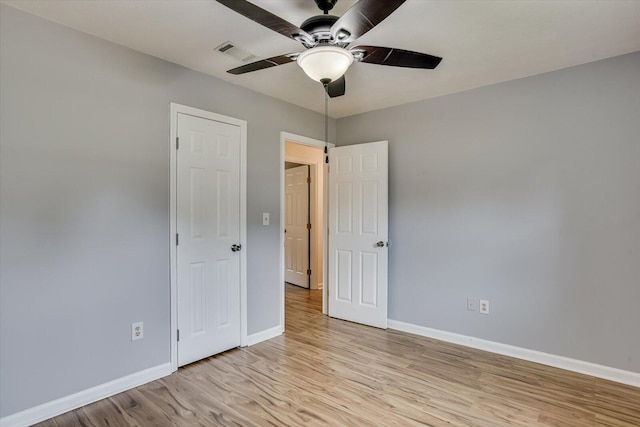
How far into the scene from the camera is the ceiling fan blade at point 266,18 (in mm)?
1369

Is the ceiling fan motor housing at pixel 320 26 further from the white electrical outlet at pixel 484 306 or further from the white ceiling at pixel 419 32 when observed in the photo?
the white electrical outlet at pixel 484 306

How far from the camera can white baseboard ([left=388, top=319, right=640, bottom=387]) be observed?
2508mm

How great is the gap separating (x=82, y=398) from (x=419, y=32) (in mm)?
3276

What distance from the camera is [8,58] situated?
193cm

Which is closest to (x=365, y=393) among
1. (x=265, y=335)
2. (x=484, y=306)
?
(x=265, y=335)

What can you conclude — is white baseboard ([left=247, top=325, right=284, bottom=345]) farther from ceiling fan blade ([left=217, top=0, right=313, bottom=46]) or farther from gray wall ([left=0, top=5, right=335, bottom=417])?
ceiling fan blade ([left=217, top=0, right=313, bottom=46])

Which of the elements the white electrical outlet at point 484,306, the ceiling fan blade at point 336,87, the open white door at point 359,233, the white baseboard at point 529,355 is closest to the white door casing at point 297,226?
the open white door at point 359,233

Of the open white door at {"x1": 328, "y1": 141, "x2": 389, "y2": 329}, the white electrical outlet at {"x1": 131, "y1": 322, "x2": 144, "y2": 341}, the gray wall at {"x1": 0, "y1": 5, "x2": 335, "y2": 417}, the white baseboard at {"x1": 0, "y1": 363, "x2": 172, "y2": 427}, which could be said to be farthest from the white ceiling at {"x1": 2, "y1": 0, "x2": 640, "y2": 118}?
the white baseboard at {"x1": 0, "y1": 363, "x2": 172, "y2": 427}

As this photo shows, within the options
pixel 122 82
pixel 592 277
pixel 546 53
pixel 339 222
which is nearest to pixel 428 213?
pixel 339 222

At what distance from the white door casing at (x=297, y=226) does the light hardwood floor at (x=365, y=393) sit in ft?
8.35

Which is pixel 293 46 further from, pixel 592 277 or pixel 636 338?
pixel 636 338

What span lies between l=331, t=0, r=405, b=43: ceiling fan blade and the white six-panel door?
1.66 metres

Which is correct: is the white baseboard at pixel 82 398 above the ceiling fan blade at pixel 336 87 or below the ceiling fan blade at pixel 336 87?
below

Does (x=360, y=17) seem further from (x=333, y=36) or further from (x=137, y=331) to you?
(x=137, y=331)
